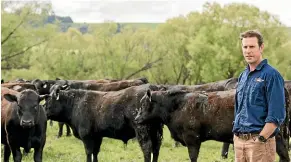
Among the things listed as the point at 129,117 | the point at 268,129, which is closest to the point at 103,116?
the point at 129,117

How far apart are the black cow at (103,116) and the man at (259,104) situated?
18.4 ft

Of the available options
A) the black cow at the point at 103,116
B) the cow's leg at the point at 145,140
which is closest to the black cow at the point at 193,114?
the cow's leg at the point at 145,140

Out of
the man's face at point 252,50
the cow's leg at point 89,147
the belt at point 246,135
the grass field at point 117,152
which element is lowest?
the grass field at point 117,152

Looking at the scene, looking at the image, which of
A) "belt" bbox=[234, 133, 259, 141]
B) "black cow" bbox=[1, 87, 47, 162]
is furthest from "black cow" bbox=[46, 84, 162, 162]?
"belt" bbox=[234, 133, 259, 141]

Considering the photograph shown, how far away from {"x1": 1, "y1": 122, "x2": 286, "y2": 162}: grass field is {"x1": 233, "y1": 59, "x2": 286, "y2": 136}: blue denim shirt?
706 centimetres

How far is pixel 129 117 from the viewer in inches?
417

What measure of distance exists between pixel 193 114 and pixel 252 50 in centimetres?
505

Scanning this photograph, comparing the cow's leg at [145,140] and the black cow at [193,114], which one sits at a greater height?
the black cow at [193,114]

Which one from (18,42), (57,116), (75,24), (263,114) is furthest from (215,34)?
(75,24)

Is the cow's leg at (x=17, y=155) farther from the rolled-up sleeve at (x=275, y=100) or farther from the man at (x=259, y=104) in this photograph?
the rolled-up sleeve at (x=275, y=100)

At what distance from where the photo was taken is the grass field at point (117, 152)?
1262 centimetres

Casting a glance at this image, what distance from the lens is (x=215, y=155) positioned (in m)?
13.4

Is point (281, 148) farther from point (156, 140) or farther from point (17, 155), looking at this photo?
point (17, 155)

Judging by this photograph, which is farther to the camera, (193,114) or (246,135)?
(193,114)
